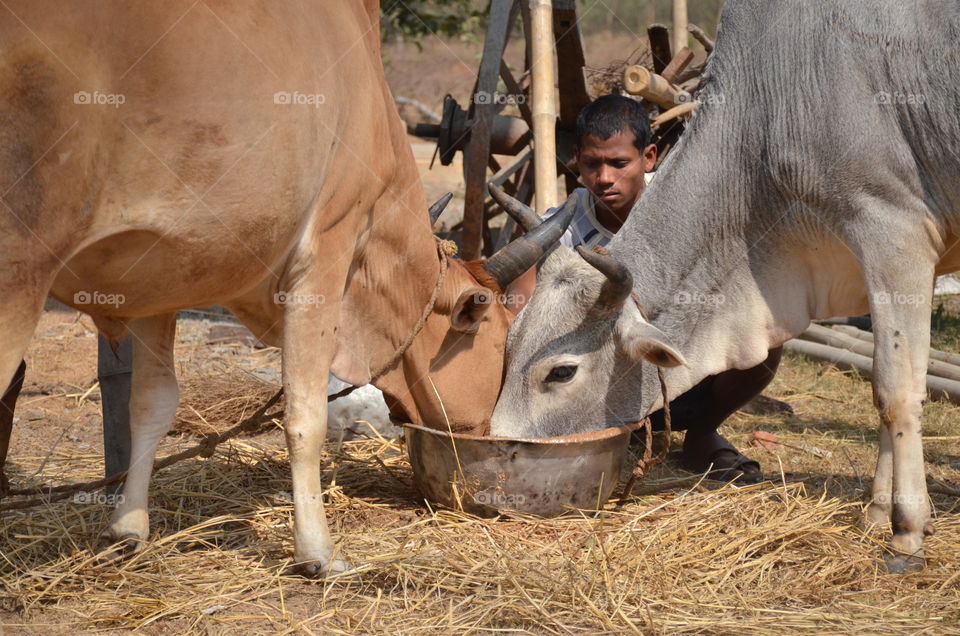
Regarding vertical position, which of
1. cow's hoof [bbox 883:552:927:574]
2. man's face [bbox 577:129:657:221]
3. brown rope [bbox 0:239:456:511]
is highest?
man's face [bbox 577:129:657:221]

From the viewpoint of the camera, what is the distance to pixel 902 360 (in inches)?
146

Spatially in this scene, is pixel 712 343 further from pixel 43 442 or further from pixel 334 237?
pixel 43 442

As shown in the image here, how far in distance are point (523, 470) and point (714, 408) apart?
4.66 ft

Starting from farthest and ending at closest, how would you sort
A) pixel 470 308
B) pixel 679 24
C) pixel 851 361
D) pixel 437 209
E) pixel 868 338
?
pixel 679 24
pixel 868 338
pixel 851 361
pixel 437 209
pixel 470 308

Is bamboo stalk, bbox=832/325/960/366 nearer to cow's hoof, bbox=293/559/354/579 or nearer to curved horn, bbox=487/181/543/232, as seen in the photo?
curved horn, bbox=487/181/543/232

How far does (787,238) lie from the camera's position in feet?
13.3

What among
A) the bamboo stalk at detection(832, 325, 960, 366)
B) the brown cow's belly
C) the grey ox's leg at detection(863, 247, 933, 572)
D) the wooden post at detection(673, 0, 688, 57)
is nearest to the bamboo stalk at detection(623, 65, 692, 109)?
the wooden post at detection(673, 0, 688, 57)

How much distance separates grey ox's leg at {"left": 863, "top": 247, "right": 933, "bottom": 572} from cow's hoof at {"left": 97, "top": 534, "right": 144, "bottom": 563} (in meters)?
2.64

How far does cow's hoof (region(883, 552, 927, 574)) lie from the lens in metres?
3.56

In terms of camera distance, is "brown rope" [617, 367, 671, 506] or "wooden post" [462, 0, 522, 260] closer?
"brown rope" [617, 367, 671, 506]

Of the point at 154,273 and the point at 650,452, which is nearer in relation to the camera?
the point at 154,273

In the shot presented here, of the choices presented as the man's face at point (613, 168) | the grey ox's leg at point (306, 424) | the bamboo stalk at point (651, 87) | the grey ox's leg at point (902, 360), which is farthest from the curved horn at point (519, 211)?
the bamboo stalk at point (651, 87)

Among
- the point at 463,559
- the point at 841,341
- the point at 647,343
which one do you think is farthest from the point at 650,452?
the point at 841,341

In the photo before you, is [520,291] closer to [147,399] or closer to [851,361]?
[147,399]
